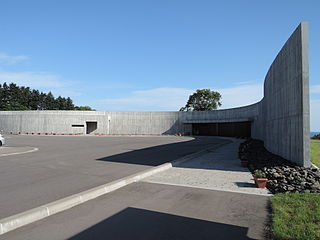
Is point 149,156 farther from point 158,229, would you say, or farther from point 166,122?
point 166,122

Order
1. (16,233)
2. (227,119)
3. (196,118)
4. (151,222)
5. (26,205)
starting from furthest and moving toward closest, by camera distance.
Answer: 1. (196,118)
2. (227,119)
3. (26,205)
4. (151,222)
5. (16,233)

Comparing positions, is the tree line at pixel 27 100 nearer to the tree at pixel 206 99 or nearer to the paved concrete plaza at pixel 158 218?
the tree at pixel 206 99

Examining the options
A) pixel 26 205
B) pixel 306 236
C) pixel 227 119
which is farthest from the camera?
pixel 227 119

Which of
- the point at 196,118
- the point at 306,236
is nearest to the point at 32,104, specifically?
the point at 196,118

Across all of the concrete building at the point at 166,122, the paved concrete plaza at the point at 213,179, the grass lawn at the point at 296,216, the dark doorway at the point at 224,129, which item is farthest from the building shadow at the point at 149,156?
the dark doorway at the point at 224,129

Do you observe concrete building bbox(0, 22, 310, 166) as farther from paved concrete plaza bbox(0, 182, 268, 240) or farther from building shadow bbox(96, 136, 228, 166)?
paved concrete plaza bbox(0, 182, 268, 240)

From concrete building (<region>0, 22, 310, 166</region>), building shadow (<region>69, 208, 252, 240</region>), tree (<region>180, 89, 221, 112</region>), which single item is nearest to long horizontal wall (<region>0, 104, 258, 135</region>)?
concrete building (<region>0, 22, 310, 166</region>)

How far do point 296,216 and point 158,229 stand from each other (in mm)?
2706

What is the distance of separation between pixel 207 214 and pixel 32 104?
102830 millimetres

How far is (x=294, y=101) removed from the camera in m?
10.3

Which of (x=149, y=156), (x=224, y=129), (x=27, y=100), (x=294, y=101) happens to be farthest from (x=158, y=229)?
(x=27, y=100)

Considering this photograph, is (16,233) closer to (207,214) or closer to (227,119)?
(207,214)

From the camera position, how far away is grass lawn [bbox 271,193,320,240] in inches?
170

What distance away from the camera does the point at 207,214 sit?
551 centimetres
